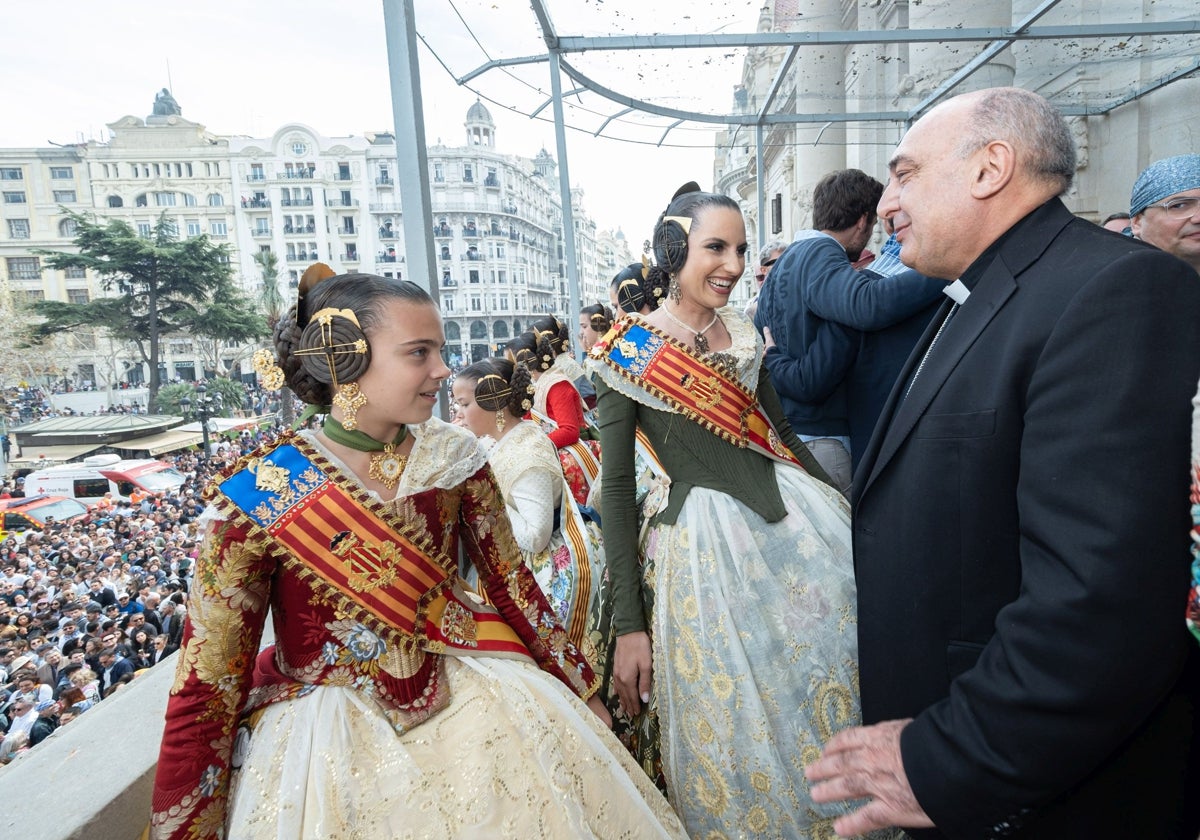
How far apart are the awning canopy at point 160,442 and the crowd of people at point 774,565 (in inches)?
471

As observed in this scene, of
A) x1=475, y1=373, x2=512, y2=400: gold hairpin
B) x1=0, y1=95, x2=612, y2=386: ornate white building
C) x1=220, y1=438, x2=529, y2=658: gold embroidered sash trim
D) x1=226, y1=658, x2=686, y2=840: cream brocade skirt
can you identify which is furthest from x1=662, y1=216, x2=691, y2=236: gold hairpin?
x1=0, y1=95, x2=612, y2=386: ornate white building

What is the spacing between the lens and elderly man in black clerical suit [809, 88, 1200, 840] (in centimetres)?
87

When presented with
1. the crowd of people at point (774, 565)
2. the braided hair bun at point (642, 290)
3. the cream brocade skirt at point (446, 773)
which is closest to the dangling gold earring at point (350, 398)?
the crowd of people at point (774, 565)

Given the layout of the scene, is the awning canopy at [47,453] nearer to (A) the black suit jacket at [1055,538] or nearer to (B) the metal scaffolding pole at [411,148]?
(B) the metal scaffolding pole at [411,148]

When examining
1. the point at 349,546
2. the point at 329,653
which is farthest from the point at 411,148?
the point at 329,653

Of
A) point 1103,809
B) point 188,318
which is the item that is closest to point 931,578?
point 1103,809

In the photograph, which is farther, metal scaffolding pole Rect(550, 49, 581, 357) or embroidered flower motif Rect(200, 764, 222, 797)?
metal scaffolding pole Rect(550, 49, 581, 357)

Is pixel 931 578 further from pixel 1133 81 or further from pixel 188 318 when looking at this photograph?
pixel 188 318

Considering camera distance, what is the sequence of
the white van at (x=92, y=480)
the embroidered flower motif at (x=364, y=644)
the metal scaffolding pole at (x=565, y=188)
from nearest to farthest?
the embroidered flower motif at (x=364, y=644) < the metal scaffolding pole at (x=565, y=188) < the white van at (x=92, y=480)

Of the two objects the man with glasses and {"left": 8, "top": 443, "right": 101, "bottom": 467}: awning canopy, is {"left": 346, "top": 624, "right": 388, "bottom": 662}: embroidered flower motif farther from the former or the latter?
{"left": 8, "top": 443, "right": 101, "bottom": 467}: awning canopy

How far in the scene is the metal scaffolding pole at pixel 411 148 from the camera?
2424 millimetres

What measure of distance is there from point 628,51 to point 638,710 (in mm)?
5754

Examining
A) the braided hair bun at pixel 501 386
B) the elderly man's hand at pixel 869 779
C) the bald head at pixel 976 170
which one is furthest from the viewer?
the braided hair bun at pixel 501 386

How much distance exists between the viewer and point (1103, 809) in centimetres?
107
